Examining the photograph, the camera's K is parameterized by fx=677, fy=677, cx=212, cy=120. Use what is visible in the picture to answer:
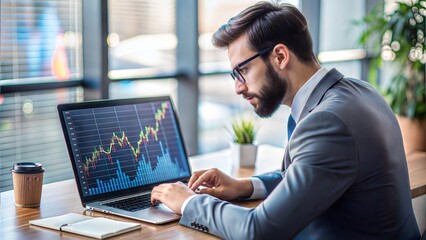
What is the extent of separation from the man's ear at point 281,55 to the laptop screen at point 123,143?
0.57 m

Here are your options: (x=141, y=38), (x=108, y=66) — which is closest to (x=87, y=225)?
(x=108, y=66)

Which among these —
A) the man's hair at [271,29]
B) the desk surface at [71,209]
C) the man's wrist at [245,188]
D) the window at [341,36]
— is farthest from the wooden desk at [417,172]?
the window at [341,36]

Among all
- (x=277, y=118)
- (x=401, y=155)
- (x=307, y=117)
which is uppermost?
(x=307, y=117)

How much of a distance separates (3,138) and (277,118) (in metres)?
2.45

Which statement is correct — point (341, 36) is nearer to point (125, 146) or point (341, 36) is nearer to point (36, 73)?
point (36, 73)

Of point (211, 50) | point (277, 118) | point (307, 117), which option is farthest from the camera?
point (277, 118)

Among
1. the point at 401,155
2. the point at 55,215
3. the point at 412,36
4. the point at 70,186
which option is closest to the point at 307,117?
the point at 401,155

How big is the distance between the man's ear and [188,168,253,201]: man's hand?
45cm

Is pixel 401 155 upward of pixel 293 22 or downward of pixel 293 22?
downward

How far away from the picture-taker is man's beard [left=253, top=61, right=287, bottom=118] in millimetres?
2016

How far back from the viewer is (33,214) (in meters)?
2.04

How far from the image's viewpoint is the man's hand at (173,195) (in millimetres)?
1980

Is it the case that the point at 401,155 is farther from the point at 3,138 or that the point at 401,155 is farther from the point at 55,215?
the point at 3,138

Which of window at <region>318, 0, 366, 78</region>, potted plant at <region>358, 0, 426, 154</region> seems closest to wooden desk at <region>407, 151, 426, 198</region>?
potted plant at <region>358, 0, 426, 154</region>
